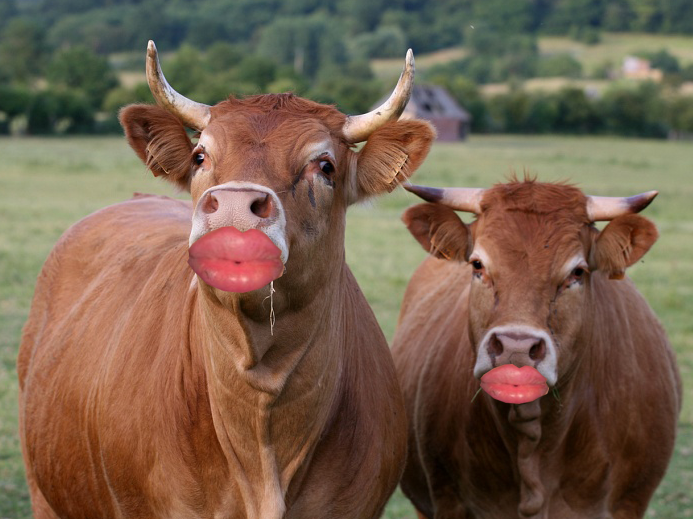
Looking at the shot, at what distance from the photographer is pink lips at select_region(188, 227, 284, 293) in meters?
3.06

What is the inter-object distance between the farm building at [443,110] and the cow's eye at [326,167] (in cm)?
6082

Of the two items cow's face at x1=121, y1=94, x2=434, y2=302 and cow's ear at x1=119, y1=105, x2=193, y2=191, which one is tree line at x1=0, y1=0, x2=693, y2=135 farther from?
cow's face at x1=121, y1=94, x2=434, y2=302

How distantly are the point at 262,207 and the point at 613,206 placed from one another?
2.37 m

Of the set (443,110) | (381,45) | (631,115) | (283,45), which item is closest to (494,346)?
(443,110)

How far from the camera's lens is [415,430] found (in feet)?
18.5

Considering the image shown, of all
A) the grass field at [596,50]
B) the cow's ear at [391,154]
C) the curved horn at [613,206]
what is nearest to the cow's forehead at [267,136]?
the cow's ear at [391,154]

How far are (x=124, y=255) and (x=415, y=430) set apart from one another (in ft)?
6.06

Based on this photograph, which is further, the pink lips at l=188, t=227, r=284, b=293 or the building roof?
the building roof

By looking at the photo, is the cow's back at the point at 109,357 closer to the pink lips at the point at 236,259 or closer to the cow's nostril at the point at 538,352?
the pink lips at the point at 236,259

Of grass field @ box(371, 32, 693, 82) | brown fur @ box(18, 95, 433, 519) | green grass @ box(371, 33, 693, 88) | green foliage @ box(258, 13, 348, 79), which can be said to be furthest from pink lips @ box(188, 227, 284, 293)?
green foliage @ box(258, 13, 348, 79)

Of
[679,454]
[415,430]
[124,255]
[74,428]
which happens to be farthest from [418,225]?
[679,454]

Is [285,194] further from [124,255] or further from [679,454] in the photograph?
[679,454]

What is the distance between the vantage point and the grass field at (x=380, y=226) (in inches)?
298

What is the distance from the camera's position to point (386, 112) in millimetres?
3736
